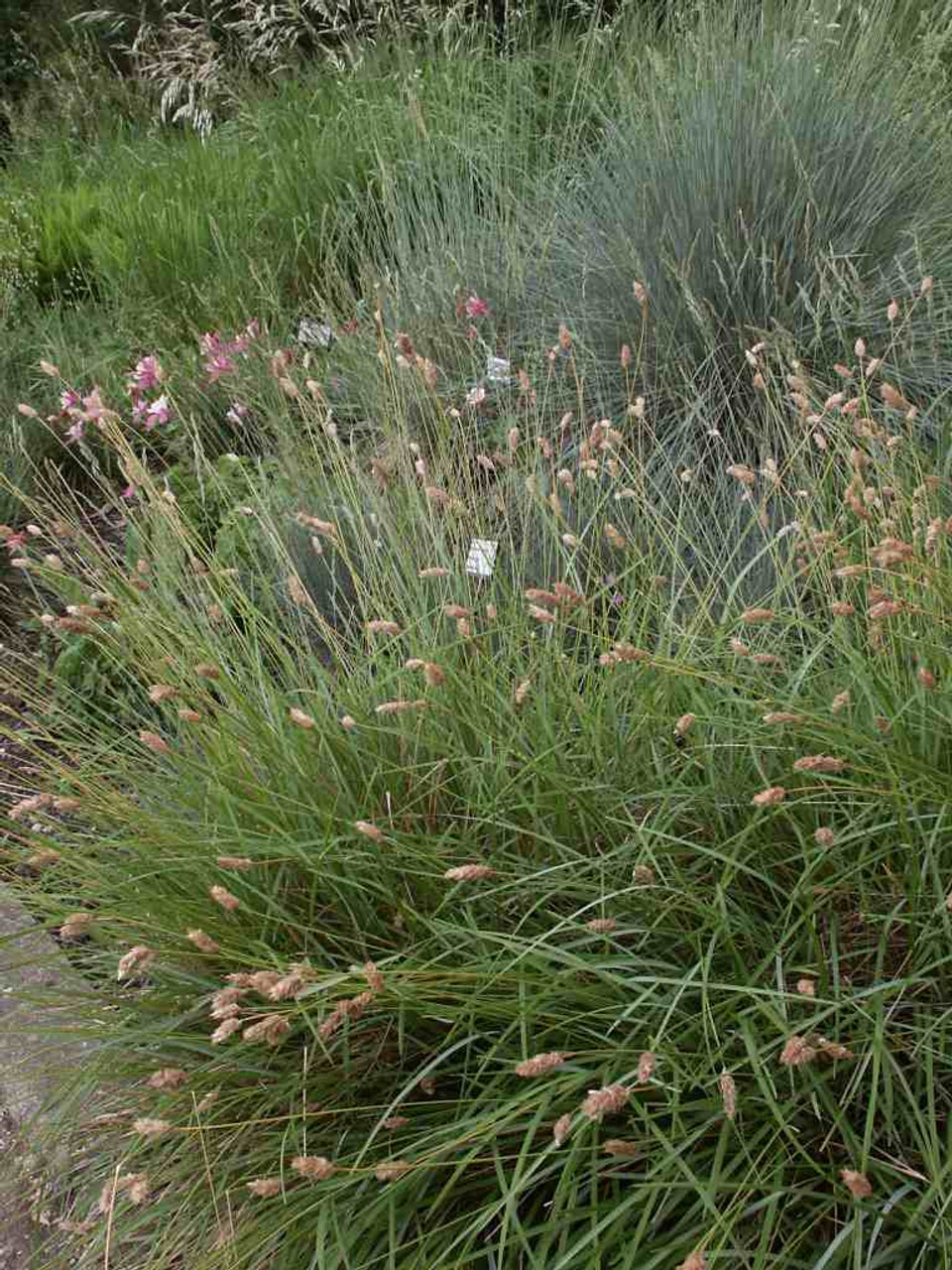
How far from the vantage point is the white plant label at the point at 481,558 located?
7.91 ft

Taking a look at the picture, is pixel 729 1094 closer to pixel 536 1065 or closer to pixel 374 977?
pixel 536 1065

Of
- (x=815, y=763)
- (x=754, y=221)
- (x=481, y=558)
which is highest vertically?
(x=815, y=763)

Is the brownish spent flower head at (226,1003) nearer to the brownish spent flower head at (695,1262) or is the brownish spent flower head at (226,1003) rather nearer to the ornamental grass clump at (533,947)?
the ornamental grass clump at (533,947)

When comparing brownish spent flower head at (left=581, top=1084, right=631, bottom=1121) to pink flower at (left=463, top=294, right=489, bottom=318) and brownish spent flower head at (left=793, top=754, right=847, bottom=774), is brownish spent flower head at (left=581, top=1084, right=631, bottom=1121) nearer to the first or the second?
brownish spent flower head at (left=793, top=754, right=847, bottom=774)

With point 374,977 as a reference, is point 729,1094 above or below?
below

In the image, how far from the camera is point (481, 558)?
2.43 meters

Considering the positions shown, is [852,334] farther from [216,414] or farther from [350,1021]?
[350,1021]

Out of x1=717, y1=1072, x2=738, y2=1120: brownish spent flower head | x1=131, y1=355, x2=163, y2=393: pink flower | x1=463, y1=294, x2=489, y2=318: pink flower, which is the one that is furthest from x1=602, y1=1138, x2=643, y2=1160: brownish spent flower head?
x1=131, y1=355, x2=163, y2=393: pink flower

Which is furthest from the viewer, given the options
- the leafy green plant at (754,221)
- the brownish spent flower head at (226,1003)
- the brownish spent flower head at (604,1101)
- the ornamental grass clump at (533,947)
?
the leafy green plant at (754,221)

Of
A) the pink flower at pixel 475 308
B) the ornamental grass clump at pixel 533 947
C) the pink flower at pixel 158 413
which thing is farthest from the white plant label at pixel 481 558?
the pink flower at pixel 158 413

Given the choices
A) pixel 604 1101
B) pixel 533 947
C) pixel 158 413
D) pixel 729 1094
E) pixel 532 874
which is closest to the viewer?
pixel 604 1101

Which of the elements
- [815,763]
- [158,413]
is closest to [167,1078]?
[815,763]

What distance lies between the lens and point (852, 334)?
140 inches

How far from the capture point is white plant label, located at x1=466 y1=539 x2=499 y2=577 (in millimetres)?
2410
